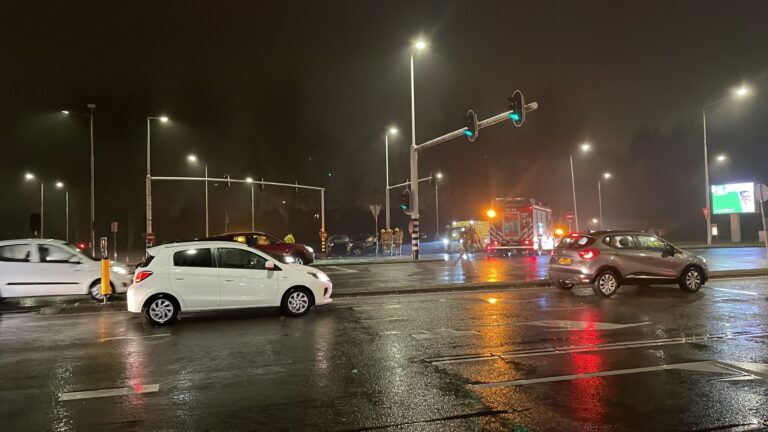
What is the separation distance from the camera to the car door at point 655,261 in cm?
1334

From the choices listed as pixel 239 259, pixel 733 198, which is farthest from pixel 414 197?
pixel 733 198

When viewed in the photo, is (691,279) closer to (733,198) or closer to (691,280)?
(691,280)

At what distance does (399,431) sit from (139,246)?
75.7 m

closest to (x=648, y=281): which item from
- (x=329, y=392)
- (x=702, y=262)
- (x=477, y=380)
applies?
(x=702, y=262)

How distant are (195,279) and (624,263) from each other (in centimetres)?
961

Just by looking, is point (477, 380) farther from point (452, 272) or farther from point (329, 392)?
point (452, 272)

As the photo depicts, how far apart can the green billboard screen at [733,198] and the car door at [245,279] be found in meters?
45.8

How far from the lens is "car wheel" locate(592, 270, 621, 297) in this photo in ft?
43.2

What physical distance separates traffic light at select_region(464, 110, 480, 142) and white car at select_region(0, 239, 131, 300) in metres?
13.4

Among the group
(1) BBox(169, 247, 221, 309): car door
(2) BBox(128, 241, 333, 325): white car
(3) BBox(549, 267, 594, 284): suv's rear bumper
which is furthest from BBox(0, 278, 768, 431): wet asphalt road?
(3) BBox(549, 267, 594, 284): suv's rear bumper

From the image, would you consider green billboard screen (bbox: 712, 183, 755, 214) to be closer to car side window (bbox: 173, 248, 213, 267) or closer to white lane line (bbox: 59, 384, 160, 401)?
car side window (bbox: 173, 248, 213, 267)

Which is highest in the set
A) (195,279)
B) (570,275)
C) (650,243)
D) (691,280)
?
(650,243)

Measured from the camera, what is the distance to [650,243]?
1359 cm

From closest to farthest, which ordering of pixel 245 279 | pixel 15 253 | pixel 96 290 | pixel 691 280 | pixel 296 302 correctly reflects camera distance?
pixel 245 279, pixel 296 302, pixel 15 253, pixel 691 280, pixel 96 290
